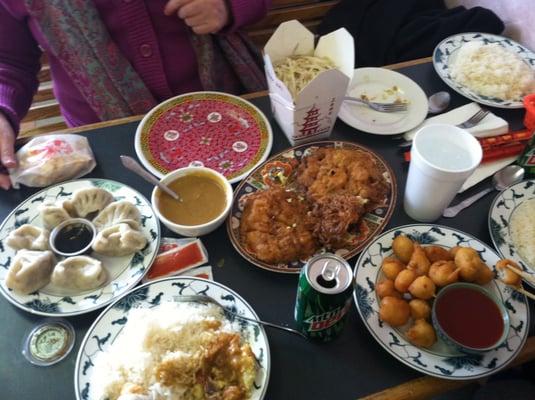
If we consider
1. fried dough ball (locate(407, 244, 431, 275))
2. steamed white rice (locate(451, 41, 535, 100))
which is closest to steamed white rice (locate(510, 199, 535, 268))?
fried dough ball (locate(407, 244, 431, 275))

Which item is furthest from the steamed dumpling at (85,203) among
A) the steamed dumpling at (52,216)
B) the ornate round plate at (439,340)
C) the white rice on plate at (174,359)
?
the ornate round plate at (439,340)

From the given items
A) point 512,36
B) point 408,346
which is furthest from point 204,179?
point 512,36

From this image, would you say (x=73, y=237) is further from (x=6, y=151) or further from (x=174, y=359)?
(x=174, y=359)

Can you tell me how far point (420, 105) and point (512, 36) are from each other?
745 millimetres

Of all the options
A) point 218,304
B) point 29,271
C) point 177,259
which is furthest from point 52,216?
point 218,304

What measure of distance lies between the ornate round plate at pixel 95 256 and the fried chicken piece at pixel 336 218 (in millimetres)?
505

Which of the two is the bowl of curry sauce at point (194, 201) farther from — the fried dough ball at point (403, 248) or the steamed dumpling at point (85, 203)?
the fried dough ball at point (403, 248)

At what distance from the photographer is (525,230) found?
1303 mm

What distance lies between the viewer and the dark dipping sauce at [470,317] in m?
Result: 1.04

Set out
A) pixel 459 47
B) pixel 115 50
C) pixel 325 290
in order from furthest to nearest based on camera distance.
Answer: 1. pixel 459 47
2. pixel 115 50
3. pixel 325 290

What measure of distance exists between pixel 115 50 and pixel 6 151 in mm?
539

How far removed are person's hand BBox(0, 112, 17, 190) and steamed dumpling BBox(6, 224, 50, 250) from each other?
23cm

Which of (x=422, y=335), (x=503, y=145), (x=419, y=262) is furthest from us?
(x=503, y=145)

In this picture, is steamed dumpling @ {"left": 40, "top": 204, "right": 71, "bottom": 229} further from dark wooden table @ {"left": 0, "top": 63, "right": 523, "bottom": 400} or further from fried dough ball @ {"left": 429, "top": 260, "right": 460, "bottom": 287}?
fried dough ball @ {"left": 429, "top": 260, "right": 460, "bottom": 287}
